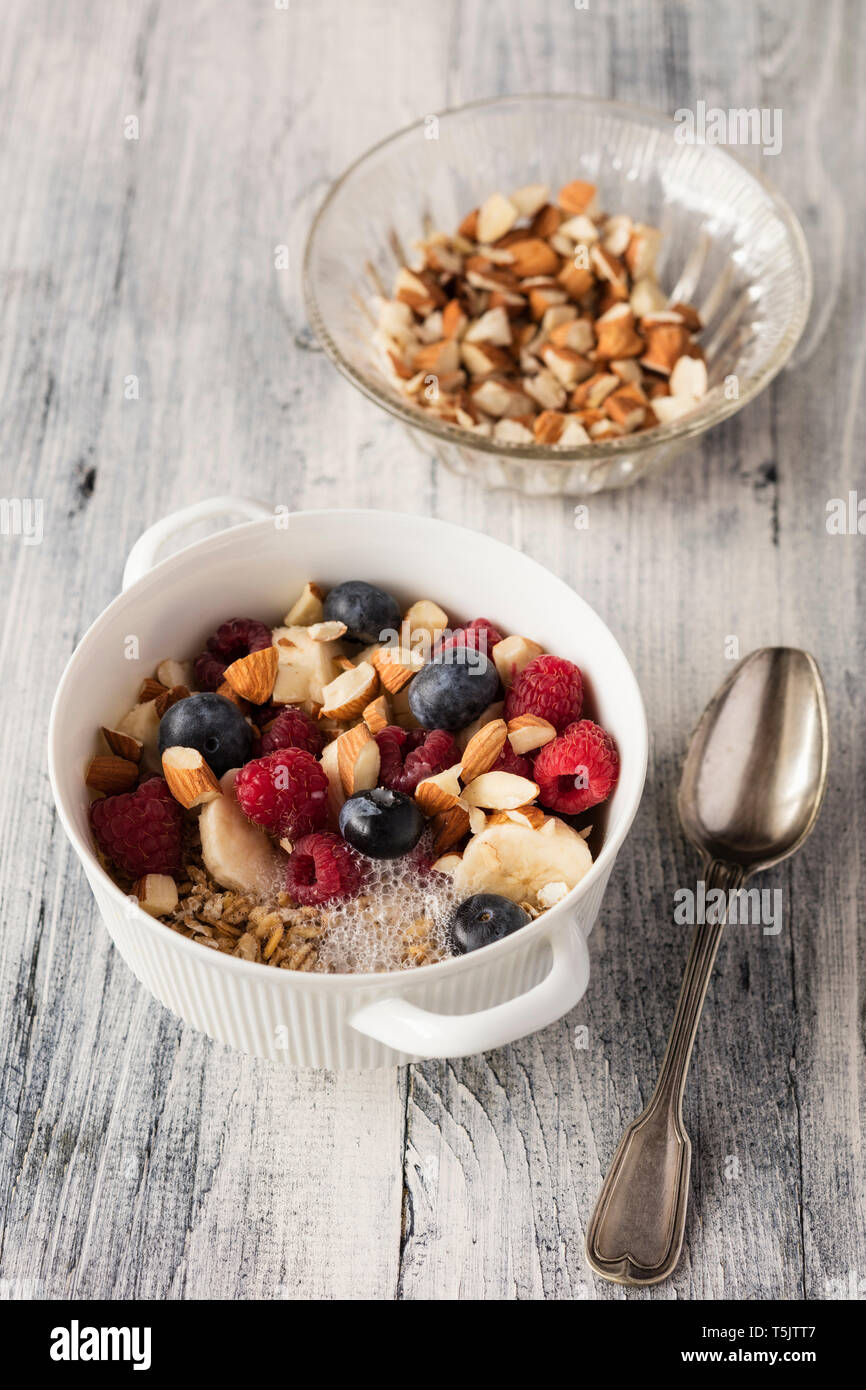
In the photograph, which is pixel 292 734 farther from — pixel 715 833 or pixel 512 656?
pixel 715 833

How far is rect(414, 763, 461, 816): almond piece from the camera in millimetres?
814

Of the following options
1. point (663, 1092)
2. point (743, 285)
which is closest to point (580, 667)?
point (663, 1092)

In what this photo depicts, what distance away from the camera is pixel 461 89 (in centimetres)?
144

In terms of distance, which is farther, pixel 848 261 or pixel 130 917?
pixel 848 261

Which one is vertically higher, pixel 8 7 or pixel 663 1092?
pixel 8 7

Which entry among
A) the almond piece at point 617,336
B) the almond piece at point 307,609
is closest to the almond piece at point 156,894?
the almond piece at point 307,609

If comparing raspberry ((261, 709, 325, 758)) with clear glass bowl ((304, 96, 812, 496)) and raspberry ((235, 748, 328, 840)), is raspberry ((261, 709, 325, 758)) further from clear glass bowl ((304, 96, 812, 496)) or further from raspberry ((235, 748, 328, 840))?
clear glass bowl ((304, 96, 812, 496))

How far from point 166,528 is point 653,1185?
556mm

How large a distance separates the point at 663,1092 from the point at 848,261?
36.2 inches

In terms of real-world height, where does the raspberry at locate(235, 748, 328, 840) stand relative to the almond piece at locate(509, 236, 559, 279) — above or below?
below

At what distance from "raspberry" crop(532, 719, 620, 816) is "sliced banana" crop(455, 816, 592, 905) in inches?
1.0

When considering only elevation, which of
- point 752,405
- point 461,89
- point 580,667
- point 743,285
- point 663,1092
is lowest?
point 663,1092

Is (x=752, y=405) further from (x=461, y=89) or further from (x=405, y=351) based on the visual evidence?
(x=461, y=89)

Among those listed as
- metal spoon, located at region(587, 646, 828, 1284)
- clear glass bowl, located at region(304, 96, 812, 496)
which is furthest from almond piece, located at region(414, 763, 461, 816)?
clear glass bowl, located at region(304, 96, 812, 496)
